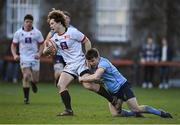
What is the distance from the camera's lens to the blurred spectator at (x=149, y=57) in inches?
1209

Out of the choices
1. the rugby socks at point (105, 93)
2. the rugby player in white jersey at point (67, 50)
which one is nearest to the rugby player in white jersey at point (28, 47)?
the rugby player in white jersey at point (67, 50)

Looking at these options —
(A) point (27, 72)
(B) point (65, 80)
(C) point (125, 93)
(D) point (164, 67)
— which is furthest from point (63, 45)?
(D) point (164, 67)

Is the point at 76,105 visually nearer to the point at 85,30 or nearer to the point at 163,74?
the point at 163,74

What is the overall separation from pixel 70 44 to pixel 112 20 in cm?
1820

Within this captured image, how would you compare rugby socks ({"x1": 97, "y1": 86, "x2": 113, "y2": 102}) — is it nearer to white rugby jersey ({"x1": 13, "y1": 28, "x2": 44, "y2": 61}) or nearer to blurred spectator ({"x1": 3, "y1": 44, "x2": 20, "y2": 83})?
white rugby jersey ({"x1": 13, "y1": 28, "x2": 44, "y2": 61})

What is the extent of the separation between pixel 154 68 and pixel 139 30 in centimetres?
264

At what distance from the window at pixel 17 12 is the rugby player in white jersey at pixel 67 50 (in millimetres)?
18179

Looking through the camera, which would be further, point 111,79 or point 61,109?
point 61,109

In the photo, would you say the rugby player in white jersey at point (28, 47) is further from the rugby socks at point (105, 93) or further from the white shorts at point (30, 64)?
the rugby socks at point (105, 93)

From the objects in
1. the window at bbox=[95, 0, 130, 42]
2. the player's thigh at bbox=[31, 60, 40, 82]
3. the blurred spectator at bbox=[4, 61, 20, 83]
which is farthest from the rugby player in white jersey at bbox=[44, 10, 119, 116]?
the window at bbox=[95, 0, 130, 42]

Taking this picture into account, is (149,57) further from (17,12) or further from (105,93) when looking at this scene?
(105,93)

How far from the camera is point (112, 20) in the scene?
34.0m

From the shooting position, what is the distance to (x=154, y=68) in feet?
105

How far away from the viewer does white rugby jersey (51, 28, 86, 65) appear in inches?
624
